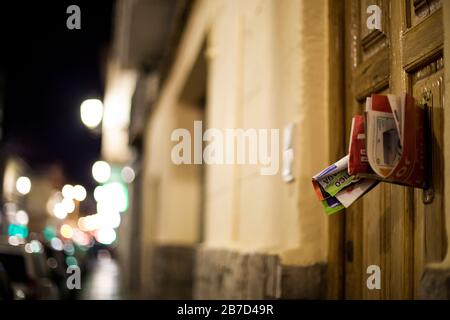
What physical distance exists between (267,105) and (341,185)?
7.03 feet

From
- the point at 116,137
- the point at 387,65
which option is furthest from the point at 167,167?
the point at 116,137

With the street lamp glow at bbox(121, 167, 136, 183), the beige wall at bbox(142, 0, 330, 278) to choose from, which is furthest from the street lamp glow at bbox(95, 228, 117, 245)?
the beige wall at bbox(142, 0, 330, 278)

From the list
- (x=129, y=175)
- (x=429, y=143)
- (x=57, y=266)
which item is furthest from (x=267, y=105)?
(x=129, y=175)

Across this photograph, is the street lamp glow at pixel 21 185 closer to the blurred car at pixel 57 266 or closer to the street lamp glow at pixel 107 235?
the street lamp glow at pixel 107 235

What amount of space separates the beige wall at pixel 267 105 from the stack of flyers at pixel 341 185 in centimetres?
109

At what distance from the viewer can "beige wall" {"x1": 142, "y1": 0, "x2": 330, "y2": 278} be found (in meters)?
4.42

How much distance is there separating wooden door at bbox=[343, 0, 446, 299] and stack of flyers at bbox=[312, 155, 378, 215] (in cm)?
28

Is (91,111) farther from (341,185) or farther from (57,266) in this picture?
(341,185)

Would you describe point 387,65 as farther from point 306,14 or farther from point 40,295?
point 40,295

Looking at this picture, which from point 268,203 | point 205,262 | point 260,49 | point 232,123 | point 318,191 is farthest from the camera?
point 205,262

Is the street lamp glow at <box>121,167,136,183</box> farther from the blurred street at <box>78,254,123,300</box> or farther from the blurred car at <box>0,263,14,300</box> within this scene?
the blurred car at <box>0,263,14,300</box>

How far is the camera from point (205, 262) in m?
7.18

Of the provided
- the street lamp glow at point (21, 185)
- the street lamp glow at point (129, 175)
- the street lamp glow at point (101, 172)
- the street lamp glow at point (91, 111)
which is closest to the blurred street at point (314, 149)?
the street lamp glow at point (91, 111)

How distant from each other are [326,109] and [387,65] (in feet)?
2.67
